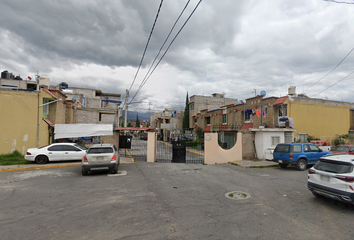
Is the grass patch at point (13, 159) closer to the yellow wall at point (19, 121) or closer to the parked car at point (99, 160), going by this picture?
the yellow wall at point (19, 121)

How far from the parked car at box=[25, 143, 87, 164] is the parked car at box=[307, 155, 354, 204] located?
510 inches

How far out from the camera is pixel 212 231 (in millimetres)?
4414

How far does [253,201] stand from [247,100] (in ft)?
58.6

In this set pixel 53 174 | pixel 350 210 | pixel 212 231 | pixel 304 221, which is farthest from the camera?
pixel 53 174

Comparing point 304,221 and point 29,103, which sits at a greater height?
point 29,103

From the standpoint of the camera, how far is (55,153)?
13266 mm

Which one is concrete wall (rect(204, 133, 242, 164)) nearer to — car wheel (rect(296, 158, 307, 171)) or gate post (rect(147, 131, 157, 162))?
gate post (rect(147, 131, 157, 162))

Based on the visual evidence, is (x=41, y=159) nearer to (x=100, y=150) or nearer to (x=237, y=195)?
(x=100, y=150)

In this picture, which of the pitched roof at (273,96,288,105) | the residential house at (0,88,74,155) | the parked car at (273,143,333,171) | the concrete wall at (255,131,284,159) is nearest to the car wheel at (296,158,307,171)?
the parked car at (273,143,333,171)

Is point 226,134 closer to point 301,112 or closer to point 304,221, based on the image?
point 301,112

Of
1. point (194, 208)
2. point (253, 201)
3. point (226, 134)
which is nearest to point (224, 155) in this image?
point (226, 134)

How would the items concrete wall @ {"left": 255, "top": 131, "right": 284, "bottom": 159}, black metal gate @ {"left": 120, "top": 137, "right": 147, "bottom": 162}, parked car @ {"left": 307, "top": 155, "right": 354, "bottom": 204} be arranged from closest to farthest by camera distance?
parked car @ {"left": 307, "top": 155, "right": 354, "bottom": 204} → concrete wall @ {"left": 255, "top": 131, "right": 284, "bottom": 159} → black metal gate @ {"left": 120, "top": 137, "right": 147, "bottom": 162}

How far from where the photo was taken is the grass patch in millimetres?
12988

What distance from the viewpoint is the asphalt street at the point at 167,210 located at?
172 inches
